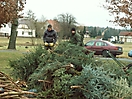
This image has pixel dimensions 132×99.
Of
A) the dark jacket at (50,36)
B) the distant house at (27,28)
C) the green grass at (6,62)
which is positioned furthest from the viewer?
the distant house at (27,28)

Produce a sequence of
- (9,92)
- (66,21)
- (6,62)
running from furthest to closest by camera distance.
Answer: (66,21)
(6,62)
(9,92)

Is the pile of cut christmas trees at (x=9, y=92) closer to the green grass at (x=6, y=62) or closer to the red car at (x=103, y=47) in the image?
the green grass at (x=6, y=62)

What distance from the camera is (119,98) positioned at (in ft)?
7.21

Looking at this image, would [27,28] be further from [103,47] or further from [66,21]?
[103,47]

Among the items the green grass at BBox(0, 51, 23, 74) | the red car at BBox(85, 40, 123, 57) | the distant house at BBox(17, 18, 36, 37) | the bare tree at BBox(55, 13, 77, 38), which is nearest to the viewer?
the green grass at BBox(0, 51, 23, 74)

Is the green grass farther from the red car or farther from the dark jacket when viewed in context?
the red car

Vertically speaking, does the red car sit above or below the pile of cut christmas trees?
below

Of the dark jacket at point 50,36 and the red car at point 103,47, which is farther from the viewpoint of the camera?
the red car at point 103,47

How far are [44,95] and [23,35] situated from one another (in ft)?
347

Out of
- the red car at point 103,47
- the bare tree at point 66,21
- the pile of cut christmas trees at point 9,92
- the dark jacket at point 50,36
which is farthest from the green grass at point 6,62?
the bare tree at point 66,21

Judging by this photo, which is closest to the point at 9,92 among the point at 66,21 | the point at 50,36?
the point at 50,36

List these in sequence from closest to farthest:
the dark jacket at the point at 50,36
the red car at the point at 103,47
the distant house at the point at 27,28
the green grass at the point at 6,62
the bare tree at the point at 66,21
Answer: the green grass at the point at 6,62 < the dark jacket at the point at 50,36 < the red car at the point at 103,47 < the distant house at the point at 27,28 < the bare tree at the point at 66,21

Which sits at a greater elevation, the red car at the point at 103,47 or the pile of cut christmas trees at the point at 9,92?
the pile of cut christmas trees at the point at 9,92

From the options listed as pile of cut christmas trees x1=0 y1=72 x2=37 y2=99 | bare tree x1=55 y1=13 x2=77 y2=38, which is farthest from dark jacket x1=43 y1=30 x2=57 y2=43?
bare tree x1=55 y1=13 x2=77 y2=38
